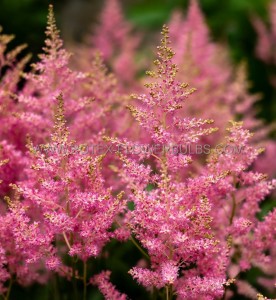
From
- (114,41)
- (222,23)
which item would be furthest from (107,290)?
(222,23)

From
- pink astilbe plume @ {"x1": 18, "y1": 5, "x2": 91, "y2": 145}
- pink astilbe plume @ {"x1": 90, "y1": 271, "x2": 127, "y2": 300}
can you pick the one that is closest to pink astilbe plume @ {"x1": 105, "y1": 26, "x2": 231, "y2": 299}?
pink astilbe plume @ {"x1": 90, "y1": 271, "x2": 127, "y2": 300}

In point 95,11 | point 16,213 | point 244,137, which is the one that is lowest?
point 16,213

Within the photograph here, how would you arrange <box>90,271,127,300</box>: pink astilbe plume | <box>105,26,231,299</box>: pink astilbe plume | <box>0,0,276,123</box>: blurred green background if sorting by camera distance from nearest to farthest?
<box>105,26,231,299</box>: pink astilbe plume, <box>90,271,127,300</box>: pink astilbe plume, <box>0,0,276,123</box>: blurred green background

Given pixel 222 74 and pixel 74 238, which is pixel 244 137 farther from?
pixel 222 74

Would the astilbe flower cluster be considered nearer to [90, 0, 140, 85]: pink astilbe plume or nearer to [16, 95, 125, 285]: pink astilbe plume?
[16, 95, 125, 285]: pink astilbe plume

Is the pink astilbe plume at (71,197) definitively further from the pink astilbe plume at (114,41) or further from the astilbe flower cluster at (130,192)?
the pink astilbe plume at (114,41)

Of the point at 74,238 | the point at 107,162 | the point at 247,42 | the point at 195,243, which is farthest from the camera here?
the point at 247,42

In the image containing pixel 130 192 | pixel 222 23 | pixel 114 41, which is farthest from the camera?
pixel 222 23

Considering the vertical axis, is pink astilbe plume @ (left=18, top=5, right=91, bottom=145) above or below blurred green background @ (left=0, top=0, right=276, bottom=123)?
below

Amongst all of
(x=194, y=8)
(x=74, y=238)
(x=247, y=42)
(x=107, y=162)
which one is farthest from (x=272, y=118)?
(x=74, y=238)

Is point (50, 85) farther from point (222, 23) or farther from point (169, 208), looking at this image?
point (222, 23)

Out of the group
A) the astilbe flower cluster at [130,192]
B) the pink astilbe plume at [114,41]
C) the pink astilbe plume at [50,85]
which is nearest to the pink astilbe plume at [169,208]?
the astilbe flower cluster at [130,192]
